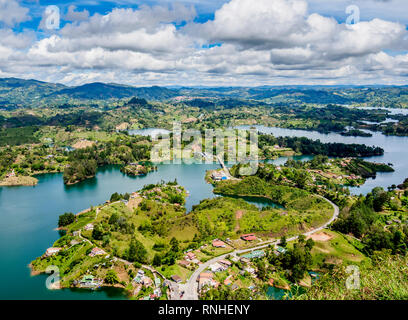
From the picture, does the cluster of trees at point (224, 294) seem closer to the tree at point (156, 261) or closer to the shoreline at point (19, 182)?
the tree at point (156, 261)

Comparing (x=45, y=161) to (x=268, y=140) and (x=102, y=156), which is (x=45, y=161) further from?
(x=268, y=140)

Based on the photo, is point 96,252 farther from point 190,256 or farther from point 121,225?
point 190,256

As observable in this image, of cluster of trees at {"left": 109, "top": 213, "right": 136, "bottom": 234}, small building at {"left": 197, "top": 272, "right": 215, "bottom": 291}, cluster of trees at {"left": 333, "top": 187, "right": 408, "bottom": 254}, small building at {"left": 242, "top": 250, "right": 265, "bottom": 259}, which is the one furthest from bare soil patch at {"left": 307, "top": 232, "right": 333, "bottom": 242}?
cluster of trees at {"left": 109, "top": 213, "right": 136, "bottom": 234}

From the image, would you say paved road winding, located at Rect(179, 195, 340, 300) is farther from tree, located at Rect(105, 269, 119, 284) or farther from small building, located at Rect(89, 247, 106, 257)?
small building, located at Rect(89, 247, 106, 257)

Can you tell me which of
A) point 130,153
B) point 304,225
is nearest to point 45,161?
point 130,153

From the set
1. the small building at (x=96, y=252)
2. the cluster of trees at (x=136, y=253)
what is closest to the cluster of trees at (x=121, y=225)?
the small building at (x=96, y=252)

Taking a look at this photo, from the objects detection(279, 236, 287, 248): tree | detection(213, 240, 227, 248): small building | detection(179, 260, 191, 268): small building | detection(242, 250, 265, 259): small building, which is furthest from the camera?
detection(279, 236, 287, 248): tree

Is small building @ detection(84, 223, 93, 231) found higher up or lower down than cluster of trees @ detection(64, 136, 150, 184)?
lower down
